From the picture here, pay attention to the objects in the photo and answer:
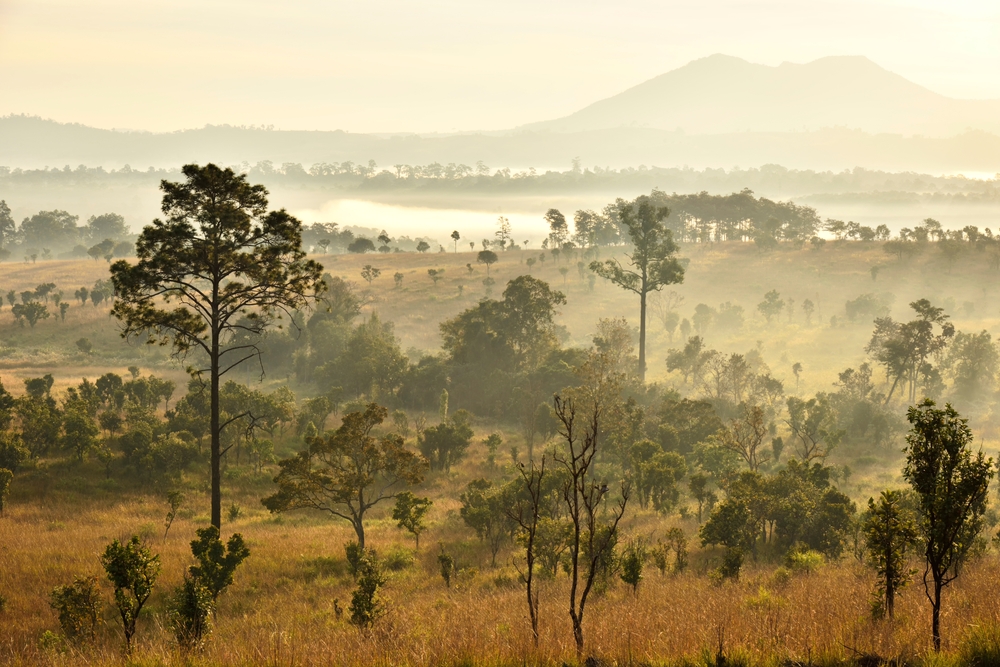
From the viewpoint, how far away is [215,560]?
20953 mm

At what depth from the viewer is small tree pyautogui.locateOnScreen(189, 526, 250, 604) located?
20.0 metres

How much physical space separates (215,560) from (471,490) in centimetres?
1296

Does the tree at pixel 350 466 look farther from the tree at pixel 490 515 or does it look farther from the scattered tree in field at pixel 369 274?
the scattered tree in field at pixel 369 274

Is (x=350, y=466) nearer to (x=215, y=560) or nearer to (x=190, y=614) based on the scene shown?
(x=215, y=560)

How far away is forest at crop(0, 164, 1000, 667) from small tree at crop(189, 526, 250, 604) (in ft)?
0.34

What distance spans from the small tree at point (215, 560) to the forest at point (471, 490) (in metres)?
0.10

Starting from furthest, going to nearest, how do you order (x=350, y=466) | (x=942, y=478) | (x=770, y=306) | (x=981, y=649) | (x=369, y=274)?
(x=369, y=274) < (x=770, y=306) < (x=350, y=466) < (x=942, y=478) < (x=981, y=649)

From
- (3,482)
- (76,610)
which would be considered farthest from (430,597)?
(3,482)

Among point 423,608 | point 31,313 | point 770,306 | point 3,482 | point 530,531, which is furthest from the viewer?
point 31,313

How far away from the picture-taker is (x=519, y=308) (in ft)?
204

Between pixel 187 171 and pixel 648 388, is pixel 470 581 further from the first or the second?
pixel 648 388

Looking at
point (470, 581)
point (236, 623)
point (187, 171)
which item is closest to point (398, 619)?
point (236, 623)

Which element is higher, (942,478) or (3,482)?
(942,478)

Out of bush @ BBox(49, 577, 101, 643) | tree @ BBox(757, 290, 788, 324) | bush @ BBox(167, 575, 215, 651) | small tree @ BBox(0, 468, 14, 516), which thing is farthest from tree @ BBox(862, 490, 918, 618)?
tree @ BBox(757, 290, 788, 324)
